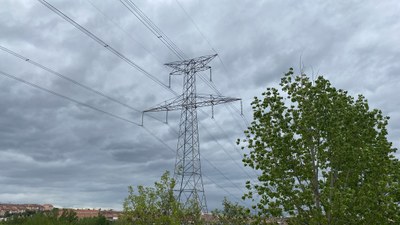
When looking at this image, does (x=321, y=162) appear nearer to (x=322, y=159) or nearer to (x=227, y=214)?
(x=322, y=159)

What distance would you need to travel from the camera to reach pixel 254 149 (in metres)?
18.3

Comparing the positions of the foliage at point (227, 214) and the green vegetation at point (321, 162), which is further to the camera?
the foliage at point (227, 214)

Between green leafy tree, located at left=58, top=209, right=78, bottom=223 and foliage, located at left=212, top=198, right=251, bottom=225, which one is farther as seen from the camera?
foliage, located at left=212, top=198, right=251, bottom=225

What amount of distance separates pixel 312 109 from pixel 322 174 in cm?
312

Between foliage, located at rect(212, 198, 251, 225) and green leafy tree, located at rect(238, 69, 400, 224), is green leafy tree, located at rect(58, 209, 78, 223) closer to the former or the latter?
green leafy tree, located at rect(238, 69, 400, 224)

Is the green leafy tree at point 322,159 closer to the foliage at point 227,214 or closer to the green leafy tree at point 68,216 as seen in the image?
the green leafy tree at point 68,216

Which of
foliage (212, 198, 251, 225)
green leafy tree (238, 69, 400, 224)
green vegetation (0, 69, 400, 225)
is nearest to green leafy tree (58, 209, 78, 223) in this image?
green vegetation (0, 69, 400, 225)

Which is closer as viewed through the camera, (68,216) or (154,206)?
(68,216)

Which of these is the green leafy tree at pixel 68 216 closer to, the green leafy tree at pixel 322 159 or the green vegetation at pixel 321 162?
the green vegetation at pixel 321 162

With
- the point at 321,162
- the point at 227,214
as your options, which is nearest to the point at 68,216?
the point at 321,162

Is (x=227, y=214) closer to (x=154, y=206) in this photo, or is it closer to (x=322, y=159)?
(x=154, y=206)

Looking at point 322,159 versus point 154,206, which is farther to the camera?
point 154,206

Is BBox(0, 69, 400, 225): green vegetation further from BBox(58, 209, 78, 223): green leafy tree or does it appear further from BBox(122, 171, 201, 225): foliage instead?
BBox(122, 171, 201, 225): foliage

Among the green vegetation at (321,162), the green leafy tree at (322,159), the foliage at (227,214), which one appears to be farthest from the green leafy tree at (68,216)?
the foliage at (227,214)
